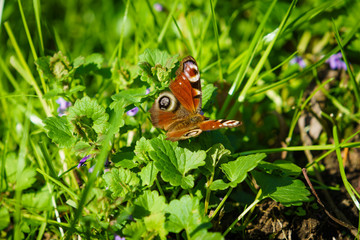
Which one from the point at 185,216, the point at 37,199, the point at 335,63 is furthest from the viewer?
the point at 335,63

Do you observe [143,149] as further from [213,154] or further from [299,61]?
[299,61]

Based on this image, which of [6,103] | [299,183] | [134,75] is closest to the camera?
[299,183]

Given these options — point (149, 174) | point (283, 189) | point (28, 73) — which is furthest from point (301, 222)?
point (28, 73)

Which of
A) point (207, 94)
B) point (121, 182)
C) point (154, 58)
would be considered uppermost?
point (154, 58)

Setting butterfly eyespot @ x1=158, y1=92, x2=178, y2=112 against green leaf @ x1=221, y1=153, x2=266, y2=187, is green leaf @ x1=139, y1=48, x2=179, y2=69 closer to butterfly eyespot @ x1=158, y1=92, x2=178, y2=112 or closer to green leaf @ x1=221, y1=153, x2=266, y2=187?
butterfly eyespot @ x1=158, y1=92, x2=178, y2=112

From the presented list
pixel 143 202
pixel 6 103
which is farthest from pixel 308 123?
pixel 6 103

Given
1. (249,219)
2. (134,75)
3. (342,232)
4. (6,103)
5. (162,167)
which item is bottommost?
(342,232)

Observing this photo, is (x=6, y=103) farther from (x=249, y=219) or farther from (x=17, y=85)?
(x=249, y=219)

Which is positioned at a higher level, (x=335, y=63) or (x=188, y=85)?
(x=188, y=85)
